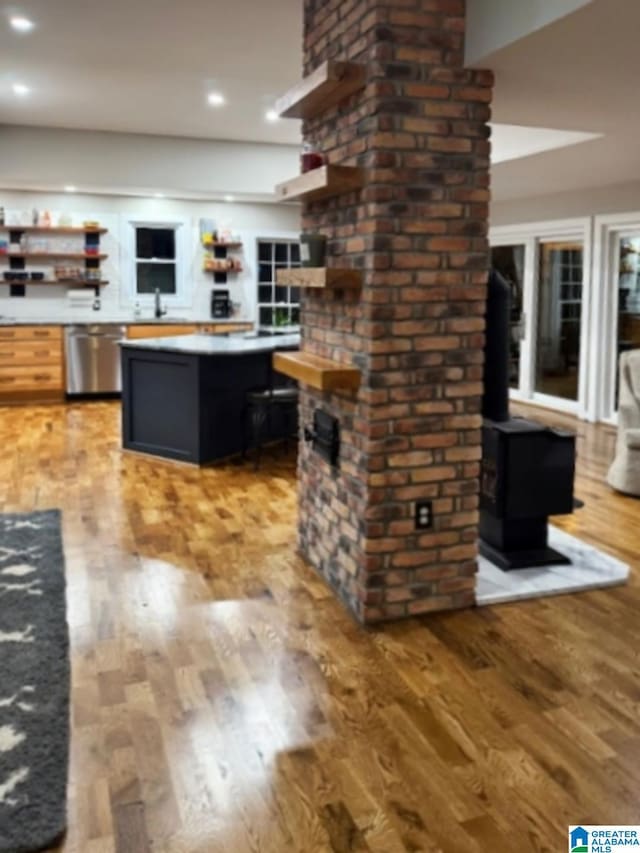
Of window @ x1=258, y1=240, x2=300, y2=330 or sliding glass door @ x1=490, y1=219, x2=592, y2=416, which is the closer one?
sliding glass door @ x1=490, y1=219, x2=592, y2=416

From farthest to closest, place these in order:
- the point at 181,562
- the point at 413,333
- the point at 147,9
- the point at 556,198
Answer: the point at 556,198
the point at 147,9
the point at 181,562
the point at 413,333

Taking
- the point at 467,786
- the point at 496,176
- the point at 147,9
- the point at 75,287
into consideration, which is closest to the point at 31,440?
the point at 75,287

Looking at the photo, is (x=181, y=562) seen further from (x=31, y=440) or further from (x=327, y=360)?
(x=31, y=440)

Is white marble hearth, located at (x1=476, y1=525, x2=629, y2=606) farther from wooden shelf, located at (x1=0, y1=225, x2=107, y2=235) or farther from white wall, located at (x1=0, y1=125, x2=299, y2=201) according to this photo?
wooden shelf, located at (x1=0, y1=225, x2=107, y2=235)

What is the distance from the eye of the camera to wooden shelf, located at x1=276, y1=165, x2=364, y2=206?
3021mm

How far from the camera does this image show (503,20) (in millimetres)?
2842

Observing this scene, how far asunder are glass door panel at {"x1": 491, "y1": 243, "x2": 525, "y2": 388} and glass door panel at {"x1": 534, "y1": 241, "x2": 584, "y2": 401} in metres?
0.27

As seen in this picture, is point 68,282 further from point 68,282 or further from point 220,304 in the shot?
point 220,304

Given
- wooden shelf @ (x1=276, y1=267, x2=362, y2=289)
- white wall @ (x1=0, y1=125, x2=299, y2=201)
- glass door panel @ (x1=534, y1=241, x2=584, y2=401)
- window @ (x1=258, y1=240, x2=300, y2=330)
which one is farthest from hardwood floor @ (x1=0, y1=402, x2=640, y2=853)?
window @ (x1=258, y1=240, x2=300, y2=330)

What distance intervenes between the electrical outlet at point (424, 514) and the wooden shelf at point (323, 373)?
22.0 inches

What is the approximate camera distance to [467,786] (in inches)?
86.1

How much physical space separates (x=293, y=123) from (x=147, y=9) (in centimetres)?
302

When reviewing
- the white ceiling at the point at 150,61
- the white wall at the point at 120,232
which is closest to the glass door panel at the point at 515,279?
the white wall at the point at 120,232

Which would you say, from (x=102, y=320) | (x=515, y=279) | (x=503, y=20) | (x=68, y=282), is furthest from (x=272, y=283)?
(x=503, y=20)
